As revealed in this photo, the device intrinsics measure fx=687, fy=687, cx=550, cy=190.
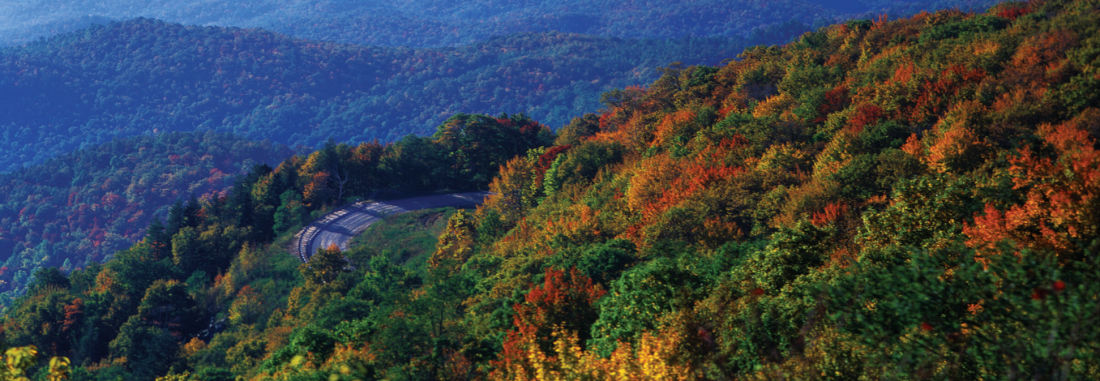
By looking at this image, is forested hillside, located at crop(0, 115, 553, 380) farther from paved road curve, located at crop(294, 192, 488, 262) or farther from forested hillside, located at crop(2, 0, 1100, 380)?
paved road curve, located at crop(294, 192, 488, 262)

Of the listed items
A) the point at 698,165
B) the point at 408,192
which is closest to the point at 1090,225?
the point at 698,165

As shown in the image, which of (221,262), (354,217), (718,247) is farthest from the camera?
(354,217)

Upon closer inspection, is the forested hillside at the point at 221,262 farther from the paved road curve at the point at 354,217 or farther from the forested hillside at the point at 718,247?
the paved road curve at the point at 354,217

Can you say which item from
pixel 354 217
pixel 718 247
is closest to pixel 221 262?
pixel 354 217

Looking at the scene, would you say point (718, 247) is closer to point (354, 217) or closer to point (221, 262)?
point (354, 217)

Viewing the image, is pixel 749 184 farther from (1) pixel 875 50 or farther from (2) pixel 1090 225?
(1) pixel 875 50

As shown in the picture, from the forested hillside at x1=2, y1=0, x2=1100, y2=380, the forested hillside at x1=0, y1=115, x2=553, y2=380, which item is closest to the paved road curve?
the forested hillside at x1=0, y1=115, x2=553, y2=380

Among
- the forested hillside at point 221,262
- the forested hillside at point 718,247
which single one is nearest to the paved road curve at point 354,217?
the forested hillside at point 221,262
